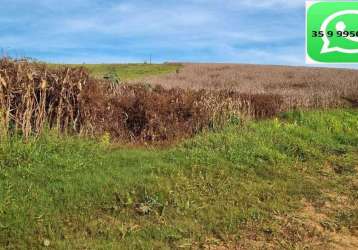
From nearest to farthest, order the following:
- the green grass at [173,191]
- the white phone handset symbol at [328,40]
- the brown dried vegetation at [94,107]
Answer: the green grass at [173,191] < the brown dried vegetation at [94,107] < the white phone handset symbol at [328,40]

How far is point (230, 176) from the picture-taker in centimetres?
864

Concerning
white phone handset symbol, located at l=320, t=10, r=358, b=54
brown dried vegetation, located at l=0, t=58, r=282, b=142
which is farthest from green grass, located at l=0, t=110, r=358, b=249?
white phone handset symbol, located at l=320, t=10, r=358, b=54

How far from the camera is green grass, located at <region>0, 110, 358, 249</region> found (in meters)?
6.58

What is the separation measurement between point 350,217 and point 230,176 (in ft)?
6.80

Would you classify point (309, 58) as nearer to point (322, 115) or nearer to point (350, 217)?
point (322, 115)

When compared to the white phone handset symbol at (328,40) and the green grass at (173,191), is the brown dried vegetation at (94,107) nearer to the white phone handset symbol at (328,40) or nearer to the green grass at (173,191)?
the green grass at (173,191)

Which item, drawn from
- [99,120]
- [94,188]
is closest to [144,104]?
[99,120]

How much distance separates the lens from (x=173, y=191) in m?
7.72

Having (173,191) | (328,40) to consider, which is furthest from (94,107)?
(328,40)

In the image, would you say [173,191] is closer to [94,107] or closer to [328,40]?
[94,107]

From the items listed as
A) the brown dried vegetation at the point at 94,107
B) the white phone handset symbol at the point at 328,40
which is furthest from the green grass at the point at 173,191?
the white phone handset symbol at the point at 328,40

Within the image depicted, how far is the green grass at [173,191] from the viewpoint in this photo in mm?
6582

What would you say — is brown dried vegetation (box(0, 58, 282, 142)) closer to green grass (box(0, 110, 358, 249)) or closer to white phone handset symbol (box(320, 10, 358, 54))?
green grass (box(0, 110, 358, 249))

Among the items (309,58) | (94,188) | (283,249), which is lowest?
(283,249)
